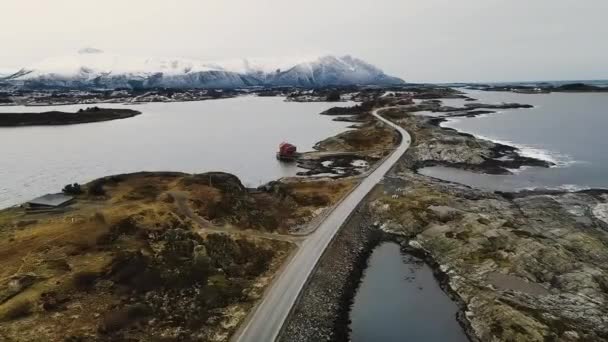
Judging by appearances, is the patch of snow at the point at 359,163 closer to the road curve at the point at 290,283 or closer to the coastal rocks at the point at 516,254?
the coastal rocks at the point at 516,254

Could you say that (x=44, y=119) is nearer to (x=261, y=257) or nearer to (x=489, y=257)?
(x=261, y=257)

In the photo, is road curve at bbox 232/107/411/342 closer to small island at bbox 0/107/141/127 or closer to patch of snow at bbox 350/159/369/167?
patch of snow at bbox 350/159/369/167

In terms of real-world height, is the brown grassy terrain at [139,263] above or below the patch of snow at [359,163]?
above

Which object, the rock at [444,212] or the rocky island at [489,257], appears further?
the rock at [444,212]

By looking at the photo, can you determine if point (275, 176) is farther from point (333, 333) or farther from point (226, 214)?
point (333, 333)

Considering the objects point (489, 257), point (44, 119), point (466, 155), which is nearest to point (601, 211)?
point (489, 257)

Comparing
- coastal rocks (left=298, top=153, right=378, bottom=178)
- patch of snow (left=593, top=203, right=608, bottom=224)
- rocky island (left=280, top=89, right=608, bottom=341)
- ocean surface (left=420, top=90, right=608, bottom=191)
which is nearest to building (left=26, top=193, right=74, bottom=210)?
rocky island (left=280, top=89, right=608, bottom=341)

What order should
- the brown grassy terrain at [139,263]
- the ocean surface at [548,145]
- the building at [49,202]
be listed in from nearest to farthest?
the brown grassy terrain at [139,263], the building at [49,202], the ocean surface at [548,145]

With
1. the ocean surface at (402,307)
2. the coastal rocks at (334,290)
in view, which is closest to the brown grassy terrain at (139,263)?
the coastal rocks at (334,290)
